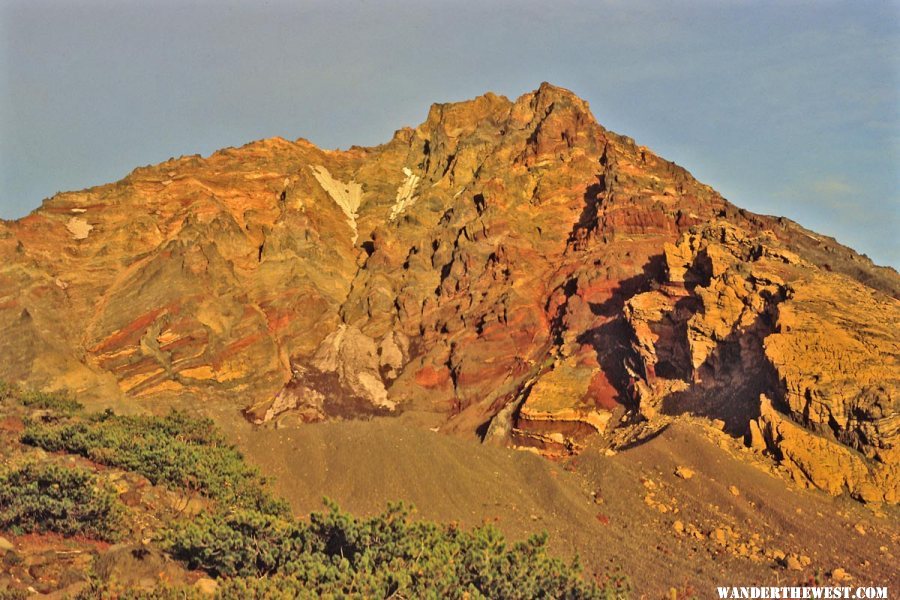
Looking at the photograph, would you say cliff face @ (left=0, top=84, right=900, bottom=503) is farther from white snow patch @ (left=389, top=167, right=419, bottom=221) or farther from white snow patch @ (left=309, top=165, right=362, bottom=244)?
white snow patch @ (left=309, top=165, right=362, bottom=244)

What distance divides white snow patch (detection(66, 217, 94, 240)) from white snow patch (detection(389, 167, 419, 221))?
76.0ft

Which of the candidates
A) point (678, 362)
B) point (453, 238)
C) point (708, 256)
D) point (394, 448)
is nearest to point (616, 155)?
point (453, 238)

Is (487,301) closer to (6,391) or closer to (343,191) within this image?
(343,191)

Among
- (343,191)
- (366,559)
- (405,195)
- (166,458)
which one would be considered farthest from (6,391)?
(405,195)

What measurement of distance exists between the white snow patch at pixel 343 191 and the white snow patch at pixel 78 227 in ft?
66.0

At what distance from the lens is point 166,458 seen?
25938 mm

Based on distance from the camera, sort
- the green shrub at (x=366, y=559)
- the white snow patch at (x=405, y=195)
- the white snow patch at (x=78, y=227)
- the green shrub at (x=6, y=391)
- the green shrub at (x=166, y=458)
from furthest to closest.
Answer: the white snow patch at (x=405, y=195) → the white snow patch at (x=78, y=227) → the green shrub at (x=6, y=391) → the green shrub at (x=166, y=458) → the green shrub at (x=366, y=559)

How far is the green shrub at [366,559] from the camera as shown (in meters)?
16.4

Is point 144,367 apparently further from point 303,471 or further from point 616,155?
point 616,155

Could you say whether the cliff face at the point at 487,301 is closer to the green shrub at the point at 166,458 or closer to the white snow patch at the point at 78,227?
the white snow patch at the point at 78,227

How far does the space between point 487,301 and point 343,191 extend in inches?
1012

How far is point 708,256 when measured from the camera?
39188 mm

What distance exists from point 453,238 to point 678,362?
886 inches

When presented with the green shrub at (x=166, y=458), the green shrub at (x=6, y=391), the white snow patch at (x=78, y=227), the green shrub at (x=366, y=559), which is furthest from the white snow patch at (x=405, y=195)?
the green shrub at (x=366, y=559)
